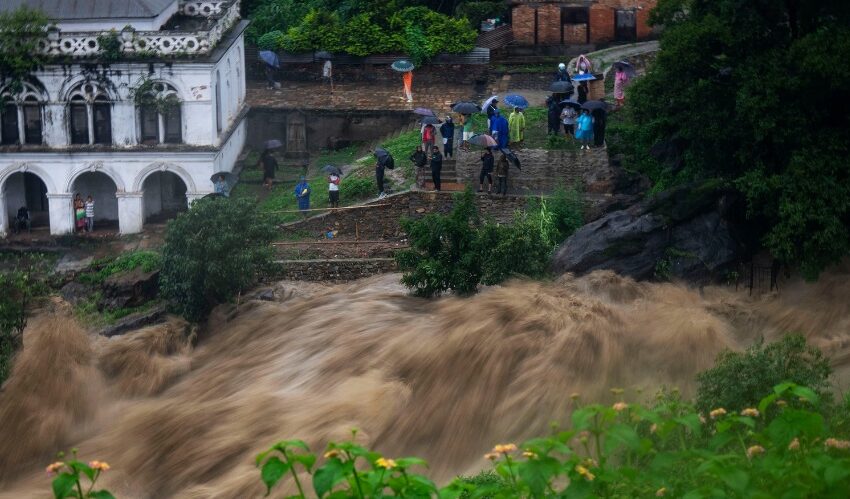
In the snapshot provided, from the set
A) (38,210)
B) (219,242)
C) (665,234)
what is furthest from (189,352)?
(38,210)

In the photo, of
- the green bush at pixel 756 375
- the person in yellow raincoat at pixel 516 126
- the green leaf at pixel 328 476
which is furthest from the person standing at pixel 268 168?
the green leaf at pixel 328 476

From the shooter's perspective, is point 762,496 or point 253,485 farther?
point 253,485

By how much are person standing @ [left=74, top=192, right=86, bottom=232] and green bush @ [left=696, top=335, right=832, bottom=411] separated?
20.7 meters

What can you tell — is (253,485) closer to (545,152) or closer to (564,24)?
(545,152)

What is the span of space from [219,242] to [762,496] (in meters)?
16.8

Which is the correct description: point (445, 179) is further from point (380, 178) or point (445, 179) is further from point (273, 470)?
point (273, 470)

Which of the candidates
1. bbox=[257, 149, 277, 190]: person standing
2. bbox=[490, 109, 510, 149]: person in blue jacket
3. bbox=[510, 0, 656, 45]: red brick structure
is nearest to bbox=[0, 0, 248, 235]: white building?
bbox=[257, 149, 277, 190]: person standing

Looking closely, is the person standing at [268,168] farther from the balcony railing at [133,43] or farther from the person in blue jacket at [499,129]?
the person in blue jacket at [499,129]

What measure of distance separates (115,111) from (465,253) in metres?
13.0

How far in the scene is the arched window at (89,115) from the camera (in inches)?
1321

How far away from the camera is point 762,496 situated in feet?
31.4

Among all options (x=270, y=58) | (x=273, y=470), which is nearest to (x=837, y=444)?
(x=273, y=470)

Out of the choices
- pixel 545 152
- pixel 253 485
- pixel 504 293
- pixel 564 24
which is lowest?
pixel 253 485

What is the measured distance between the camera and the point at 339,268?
27.9 m
